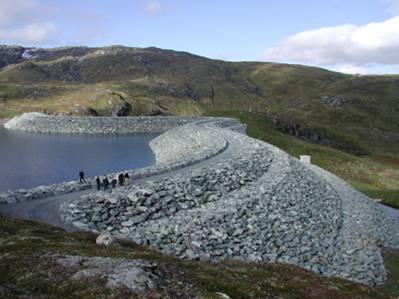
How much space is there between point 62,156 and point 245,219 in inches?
2277

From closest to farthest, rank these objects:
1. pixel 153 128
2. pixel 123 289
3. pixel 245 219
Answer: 1. pixel 123 289
2. pixel 245 219
3. pixel 153 128

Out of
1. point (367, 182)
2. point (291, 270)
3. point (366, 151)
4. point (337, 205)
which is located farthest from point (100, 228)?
point (366, 151)

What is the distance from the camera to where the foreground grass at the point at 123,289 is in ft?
65.7

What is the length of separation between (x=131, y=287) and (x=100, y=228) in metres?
19.8

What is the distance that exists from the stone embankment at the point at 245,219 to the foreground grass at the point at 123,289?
7127 millimetres

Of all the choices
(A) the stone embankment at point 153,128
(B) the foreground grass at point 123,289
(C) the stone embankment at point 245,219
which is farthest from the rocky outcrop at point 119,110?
(B) the foreground grass at point 123,289

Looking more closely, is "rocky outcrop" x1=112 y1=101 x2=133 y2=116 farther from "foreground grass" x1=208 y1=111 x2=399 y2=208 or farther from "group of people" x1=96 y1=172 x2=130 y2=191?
"group of people" x1=96 y1=172 x2=130 y2=191

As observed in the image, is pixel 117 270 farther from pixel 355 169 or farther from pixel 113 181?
pixel 355 169

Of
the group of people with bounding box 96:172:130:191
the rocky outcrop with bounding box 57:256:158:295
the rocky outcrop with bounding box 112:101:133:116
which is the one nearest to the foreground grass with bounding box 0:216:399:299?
the rocky outcrop with bounding box 57:256:158:295

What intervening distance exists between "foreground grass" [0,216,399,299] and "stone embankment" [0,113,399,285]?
7.13m

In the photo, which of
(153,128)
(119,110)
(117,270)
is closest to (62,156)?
(153,128)

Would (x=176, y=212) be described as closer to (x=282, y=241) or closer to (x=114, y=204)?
(x=114, y=204)

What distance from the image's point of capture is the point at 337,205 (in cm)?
6638

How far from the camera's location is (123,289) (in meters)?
19.8
